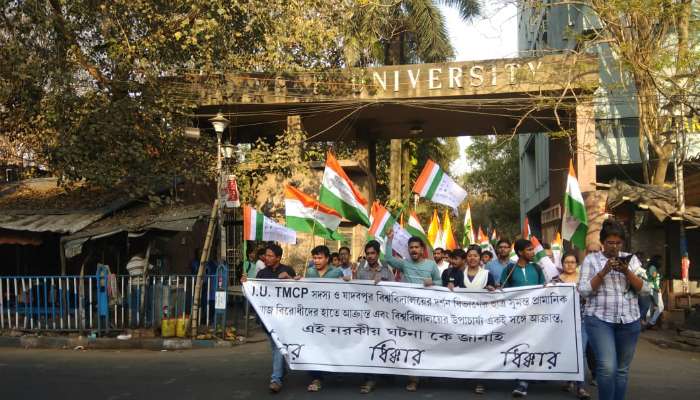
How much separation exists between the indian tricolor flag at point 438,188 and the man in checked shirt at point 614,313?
17.3ft

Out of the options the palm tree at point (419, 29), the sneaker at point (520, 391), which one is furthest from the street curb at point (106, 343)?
the palm tree at point (419, 29)

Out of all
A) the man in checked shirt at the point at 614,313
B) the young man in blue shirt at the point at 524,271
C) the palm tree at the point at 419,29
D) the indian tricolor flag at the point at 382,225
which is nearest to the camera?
the man in checked shirt at the point at 614,313

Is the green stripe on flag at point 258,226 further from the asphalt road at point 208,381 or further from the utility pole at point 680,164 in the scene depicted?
the utility pole at point 680,164

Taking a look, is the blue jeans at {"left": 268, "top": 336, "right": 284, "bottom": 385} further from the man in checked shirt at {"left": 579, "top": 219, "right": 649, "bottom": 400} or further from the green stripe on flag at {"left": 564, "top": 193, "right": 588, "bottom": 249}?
the green stripe on flag at {"left": 564, "top": 193, "right": 588, "bottom": 249}

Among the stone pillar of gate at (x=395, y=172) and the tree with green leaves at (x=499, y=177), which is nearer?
the stone pillar of gate at (x=395, y=172)

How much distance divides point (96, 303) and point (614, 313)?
32.7 ft

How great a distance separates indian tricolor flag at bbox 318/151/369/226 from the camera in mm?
9977

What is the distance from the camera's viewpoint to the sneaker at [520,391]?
6945 millimetres

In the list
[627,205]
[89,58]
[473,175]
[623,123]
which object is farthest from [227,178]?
[473,175]

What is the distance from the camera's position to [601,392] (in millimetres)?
5371

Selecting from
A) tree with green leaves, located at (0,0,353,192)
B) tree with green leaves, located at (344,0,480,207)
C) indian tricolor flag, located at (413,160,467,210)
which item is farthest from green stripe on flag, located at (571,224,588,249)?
tree with green leaves, located at (344,0,480,207)

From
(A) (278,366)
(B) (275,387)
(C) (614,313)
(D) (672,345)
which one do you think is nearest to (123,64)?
(A) (278,366)

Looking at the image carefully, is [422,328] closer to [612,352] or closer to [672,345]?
[612,352]

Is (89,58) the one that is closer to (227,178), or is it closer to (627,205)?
(227,178)
